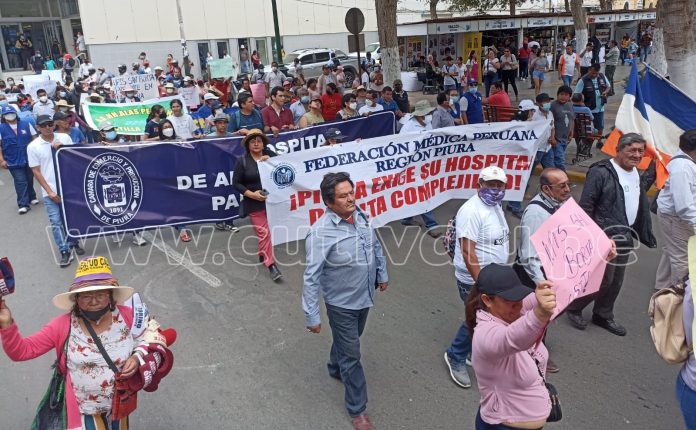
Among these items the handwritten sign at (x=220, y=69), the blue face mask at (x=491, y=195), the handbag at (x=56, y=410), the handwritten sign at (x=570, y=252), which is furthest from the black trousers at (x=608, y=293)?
the handwritten sign at (x=220, y=69)

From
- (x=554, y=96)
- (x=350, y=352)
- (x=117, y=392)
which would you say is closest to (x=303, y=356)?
(x=350, y=352)

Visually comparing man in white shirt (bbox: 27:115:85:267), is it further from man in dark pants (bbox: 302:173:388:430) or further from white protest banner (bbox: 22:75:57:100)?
white protest banner (bbox: 22:75:57:100)

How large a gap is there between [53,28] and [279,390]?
33.6m

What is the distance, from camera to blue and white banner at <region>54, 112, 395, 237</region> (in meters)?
6.74

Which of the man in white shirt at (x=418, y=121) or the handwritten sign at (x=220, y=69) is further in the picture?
the handwritten sign at (x=220, y=69)

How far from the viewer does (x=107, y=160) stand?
680cm

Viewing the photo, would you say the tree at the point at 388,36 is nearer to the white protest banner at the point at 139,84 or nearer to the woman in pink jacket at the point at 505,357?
the white protest banner at the point at 139,84

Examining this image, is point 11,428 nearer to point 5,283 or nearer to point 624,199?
point 5,283

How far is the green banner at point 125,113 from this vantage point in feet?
41.9

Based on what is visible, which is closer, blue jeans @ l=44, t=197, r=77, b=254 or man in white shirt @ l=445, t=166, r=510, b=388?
man in white shirt @ l=445, t=166, r=510, b=388

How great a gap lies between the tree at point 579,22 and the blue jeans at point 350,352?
1823 centimetres

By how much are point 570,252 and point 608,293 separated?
242cm

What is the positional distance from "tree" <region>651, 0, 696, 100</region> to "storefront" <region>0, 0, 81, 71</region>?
1198 inches

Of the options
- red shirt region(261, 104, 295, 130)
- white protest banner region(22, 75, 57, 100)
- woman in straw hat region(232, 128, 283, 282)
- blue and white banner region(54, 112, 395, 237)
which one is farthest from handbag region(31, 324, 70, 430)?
white protest banner region(22, 75, 57, 100)
